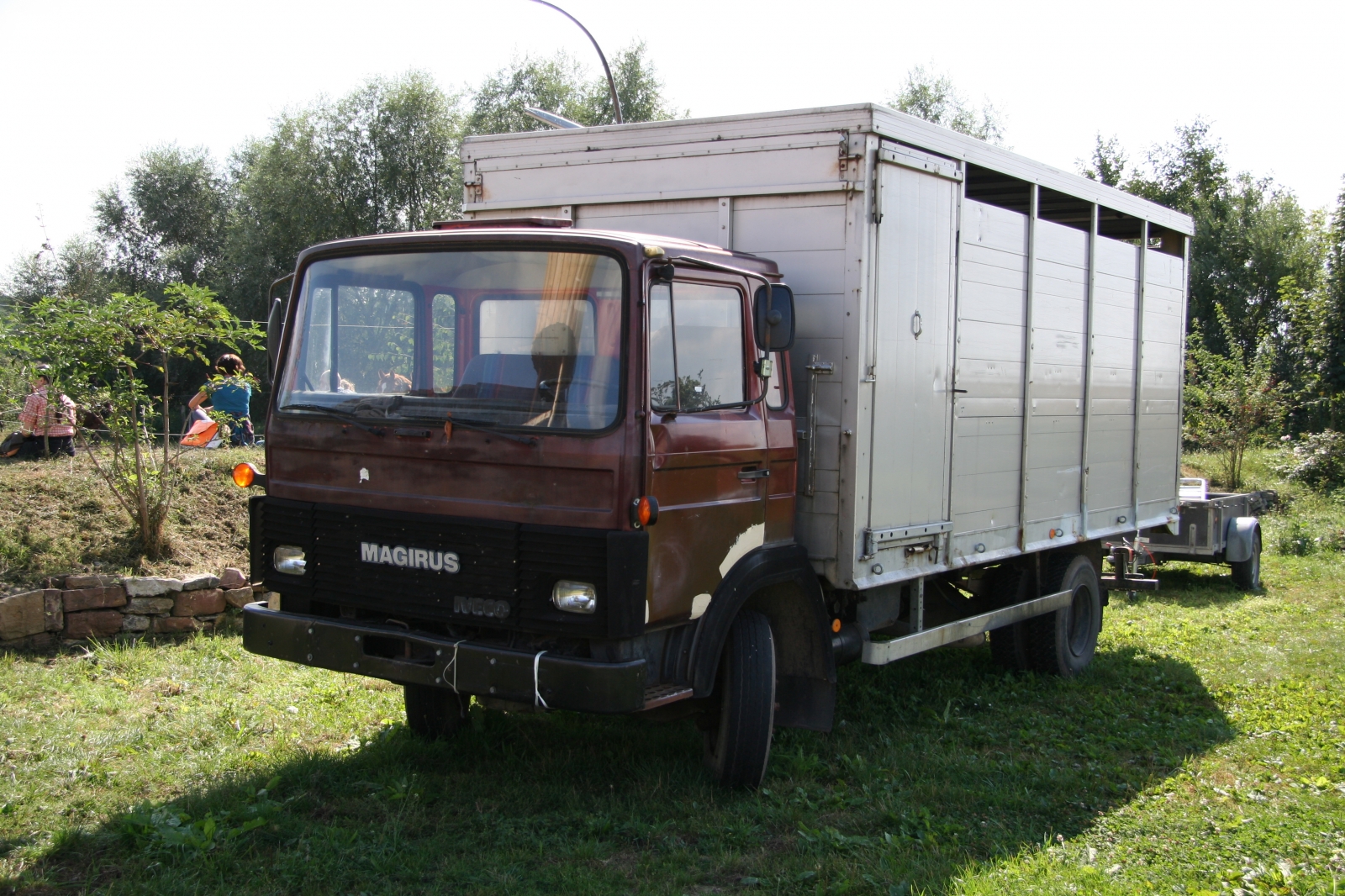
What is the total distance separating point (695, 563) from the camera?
466cm

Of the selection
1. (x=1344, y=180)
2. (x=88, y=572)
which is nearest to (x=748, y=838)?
(x=88, y=572)

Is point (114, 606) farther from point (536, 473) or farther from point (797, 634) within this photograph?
point (797, 634)

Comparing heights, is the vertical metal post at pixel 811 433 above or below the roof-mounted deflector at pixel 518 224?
below

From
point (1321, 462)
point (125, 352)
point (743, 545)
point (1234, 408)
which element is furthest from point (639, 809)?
point (1321, 462)

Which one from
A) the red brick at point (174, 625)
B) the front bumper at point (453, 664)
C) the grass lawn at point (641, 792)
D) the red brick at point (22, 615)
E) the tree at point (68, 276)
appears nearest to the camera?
the front bumper at point (453, 664)

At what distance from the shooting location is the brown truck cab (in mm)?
4270

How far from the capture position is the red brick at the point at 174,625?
7.48 metres

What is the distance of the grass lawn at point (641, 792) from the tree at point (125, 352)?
4.38ft

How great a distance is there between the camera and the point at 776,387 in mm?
5191

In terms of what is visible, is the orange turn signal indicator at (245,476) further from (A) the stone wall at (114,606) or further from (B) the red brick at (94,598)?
(B) the red brick at (94,598)

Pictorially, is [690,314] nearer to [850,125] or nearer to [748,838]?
[850,125]

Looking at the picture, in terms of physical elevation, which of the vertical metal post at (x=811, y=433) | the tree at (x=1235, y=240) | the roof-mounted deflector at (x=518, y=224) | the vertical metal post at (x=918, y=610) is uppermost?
the tree at (x=1235, y=240)

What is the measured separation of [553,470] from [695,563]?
78 centimetres

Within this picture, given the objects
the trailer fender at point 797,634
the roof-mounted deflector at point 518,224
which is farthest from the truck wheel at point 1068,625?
the roof-mounted deflector at point 518,224
